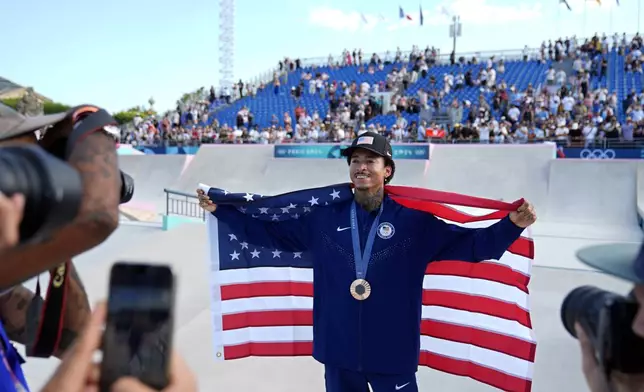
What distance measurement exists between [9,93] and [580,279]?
6275 mm

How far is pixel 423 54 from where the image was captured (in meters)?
27.0

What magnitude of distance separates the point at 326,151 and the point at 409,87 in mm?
9833

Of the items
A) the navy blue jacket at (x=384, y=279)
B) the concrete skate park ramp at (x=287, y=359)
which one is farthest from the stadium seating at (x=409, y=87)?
the navy blue jacket at (x=384, y=279)

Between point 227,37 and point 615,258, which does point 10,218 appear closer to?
point 615,258

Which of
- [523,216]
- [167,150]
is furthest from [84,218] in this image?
[167,150]

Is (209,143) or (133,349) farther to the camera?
(209,143)

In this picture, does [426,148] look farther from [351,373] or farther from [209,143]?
[351,373]

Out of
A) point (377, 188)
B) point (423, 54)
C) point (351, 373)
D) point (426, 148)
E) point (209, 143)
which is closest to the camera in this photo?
point (351, 373)

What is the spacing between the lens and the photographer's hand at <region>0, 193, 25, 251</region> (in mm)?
634

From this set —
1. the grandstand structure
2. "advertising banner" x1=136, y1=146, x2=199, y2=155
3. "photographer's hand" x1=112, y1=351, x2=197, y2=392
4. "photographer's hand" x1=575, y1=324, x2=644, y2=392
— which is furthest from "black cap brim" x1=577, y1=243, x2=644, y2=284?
"advertising banner" x1=136, y1=146, x2=199, y2=155

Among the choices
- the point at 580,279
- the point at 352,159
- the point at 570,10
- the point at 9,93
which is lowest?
the point at 580,279

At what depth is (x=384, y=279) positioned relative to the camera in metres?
2.60

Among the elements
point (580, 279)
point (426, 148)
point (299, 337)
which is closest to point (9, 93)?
point (299, 337)

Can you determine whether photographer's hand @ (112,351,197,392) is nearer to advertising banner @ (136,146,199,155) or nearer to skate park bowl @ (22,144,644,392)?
skate park bowl @ (22,144,644,392)
